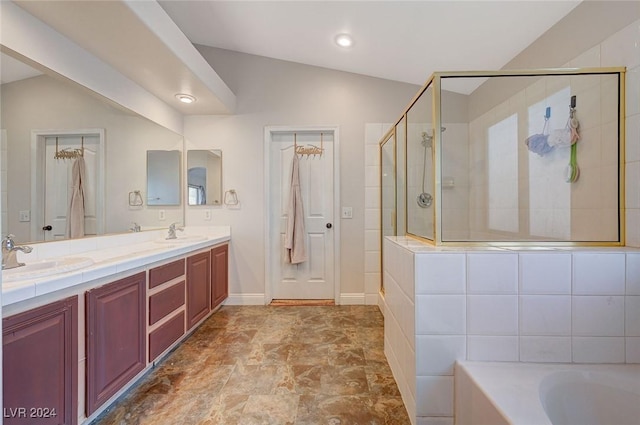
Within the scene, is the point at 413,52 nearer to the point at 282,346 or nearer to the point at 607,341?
the point at 607,341

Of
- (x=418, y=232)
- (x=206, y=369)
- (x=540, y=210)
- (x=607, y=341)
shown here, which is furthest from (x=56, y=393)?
(x=540, y=210)

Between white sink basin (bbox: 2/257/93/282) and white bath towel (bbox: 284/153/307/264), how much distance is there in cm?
178

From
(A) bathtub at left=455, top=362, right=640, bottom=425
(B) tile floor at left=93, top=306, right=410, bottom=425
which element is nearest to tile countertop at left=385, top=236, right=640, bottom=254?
(A) bathtub at left=455, top=362, right=640, bottom=425

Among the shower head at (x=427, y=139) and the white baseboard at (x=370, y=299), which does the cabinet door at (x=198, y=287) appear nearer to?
the white baseboard at (x=370, y=299)

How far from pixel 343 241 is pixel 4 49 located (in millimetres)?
2670

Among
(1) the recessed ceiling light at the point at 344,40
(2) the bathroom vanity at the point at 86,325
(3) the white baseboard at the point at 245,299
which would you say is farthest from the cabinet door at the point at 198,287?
(1) the recessed ceiling light at the point at 344,40

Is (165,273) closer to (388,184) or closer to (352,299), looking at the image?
(352,299)

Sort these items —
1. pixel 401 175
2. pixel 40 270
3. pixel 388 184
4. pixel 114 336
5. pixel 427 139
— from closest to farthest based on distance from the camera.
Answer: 1. pixel 40 270
2. pixel 114 336
3. pixel 427 139
4. pixel 401 175
5. pixel 388 184

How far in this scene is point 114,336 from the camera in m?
1.43

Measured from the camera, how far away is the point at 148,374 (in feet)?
5.78

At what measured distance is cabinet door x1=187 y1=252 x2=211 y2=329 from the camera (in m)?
2.20

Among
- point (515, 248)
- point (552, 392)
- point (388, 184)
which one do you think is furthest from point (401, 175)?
point (552, 392)

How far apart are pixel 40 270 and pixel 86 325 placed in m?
0.31

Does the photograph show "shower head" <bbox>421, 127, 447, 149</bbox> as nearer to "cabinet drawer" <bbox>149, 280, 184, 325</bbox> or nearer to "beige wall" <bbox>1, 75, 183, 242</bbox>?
"cabinet drawer" <bbox>149, 280, 184, 325</bbox>
